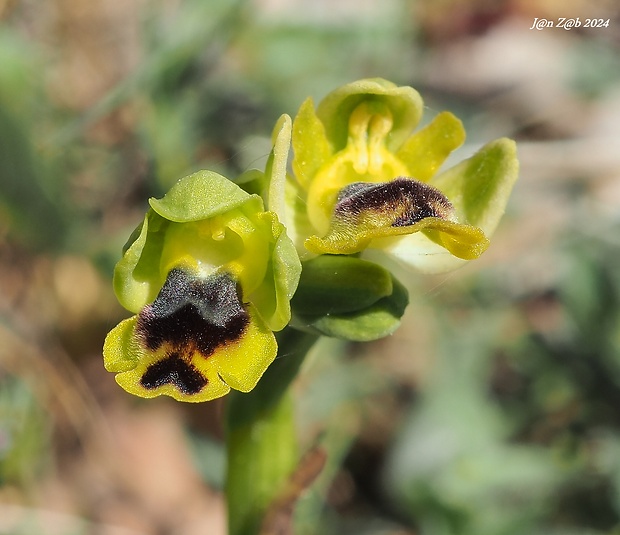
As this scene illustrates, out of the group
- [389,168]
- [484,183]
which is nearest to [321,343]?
[389,168]

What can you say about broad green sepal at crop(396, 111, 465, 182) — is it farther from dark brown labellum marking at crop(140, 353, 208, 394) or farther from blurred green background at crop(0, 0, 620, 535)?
blurred green background at crop(0, 0, 620, 535)

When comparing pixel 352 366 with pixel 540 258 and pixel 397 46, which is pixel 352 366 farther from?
pixel 397 46

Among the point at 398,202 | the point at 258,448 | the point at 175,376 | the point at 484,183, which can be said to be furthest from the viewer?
the point at 258,448

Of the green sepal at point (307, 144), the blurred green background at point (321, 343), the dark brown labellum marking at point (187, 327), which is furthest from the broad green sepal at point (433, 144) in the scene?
the blurred green background at point (321, 343)

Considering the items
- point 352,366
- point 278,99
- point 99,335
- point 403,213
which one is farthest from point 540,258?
point 403,213

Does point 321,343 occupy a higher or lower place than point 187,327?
lower

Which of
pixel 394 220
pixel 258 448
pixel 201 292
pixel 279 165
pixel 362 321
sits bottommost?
pixel 258 448

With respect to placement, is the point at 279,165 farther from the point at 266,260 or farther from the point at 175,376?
the point at 175,376
